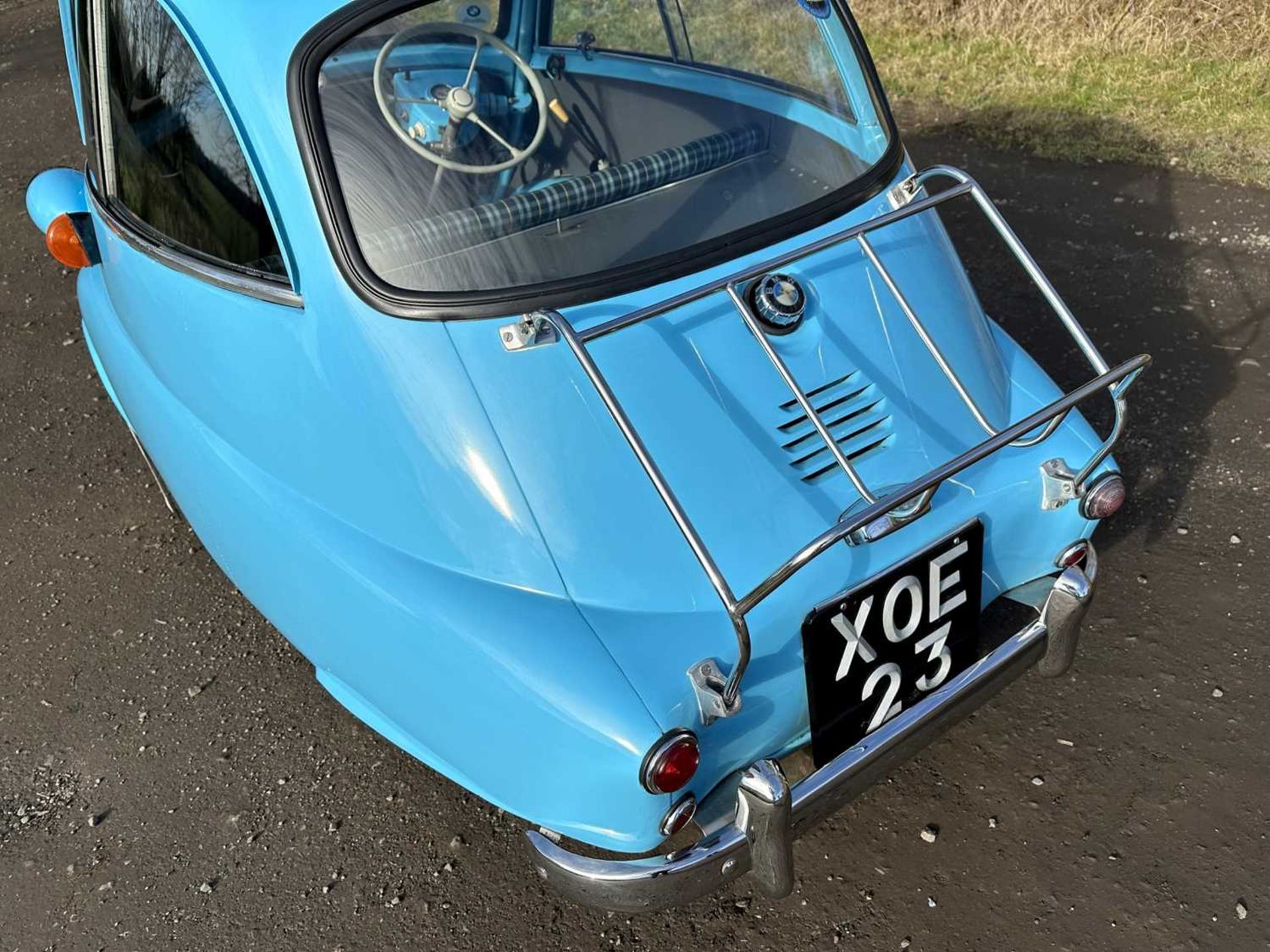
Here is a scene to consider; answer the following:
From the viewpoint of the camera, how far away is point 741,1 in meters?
3.06

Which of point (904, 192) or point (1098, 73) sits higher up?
point (904, 192)

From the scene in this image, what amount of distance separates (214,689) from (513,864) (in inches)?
46.0

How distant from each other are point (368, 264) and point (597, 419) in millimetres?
623

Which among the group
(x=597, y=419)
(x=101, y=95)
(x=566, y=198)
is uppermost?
(x=101, y=95)

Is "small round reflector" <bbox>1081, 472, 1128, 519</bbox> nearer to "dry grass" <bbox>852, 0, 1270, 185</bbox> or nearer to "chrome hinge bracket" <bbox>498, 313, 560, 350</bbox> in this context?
"chrome hinge bracket" <bbox>498, 313, 560, 350</bbox>

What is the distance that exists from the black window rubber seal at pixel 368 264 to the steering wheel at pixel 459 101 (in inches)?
3.1

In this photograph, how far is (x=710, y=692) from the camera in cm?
211

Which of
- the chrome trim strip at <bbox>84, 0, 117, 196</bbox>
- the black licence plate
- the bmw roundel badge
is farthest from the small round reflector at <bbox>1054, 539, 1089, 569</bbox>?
the chrome trim strip at <bbox>84, 0, 117, 196</bbox>

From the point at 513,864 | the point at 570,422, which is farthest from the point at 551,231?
the point at 513,864

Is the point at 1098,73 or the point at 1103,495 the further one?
the point at 1098,73

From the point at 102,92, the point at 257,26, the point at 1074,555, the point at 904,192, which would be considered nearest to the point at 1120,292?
the point at 904,192

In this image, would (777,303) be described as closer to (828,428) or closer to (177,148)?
(828,428)

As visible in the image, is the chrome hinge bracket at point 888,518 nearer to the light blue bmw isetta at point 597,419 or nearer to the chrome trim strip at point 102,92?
the light blue bmw isetta at point 597,419

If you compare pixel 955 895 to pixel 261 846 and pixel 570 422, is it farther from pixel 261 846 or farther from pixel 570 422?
pixel 261 846
